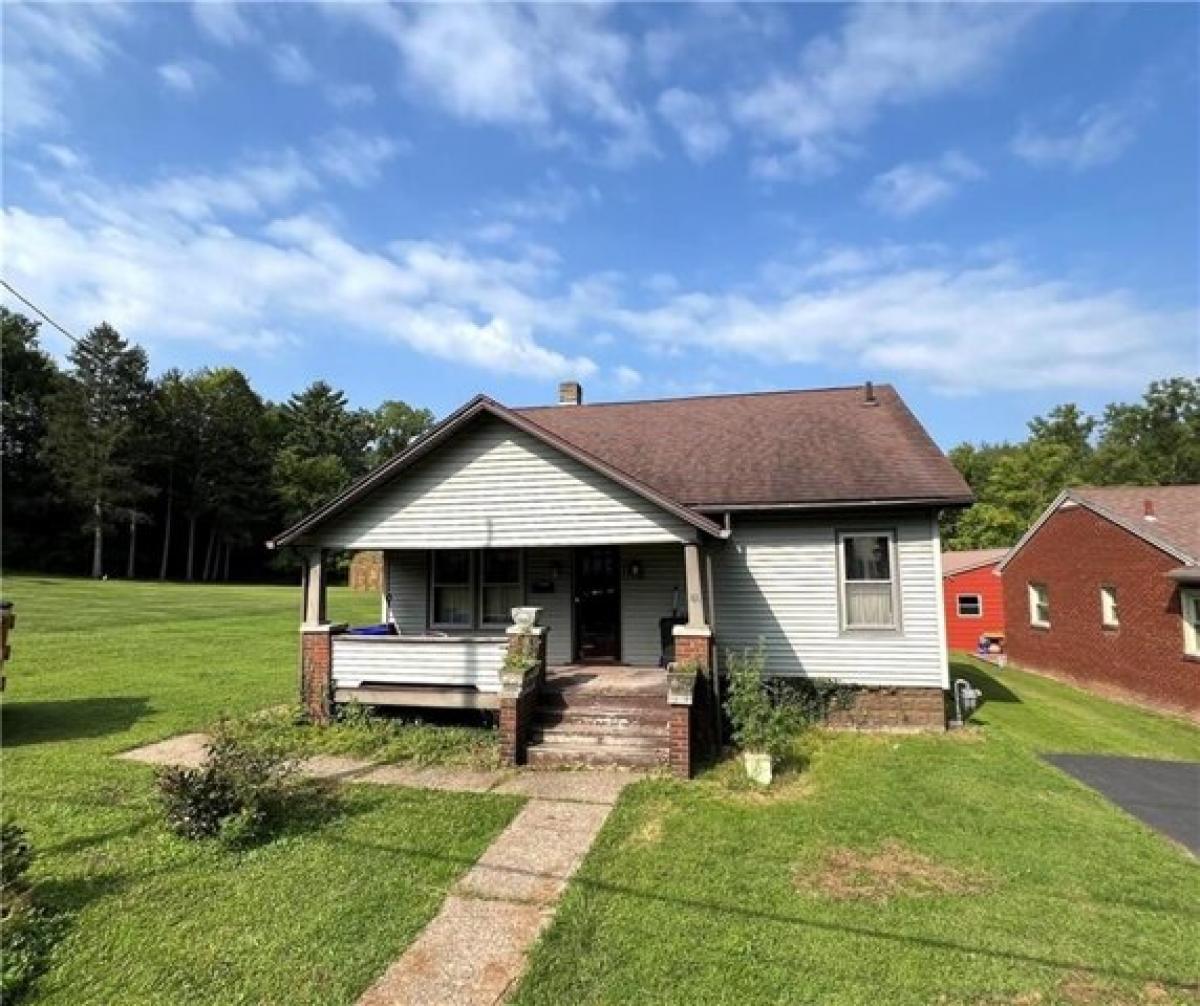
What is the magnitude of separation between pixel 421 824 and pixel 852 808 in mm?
4183

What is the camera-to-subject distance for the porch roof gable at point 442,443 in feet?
31.2

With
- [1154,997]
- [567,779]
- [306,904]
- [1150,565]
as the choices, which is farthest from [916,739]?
[1150,565]

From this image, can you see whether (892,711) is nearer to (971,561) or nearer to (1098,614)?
(1098,614)

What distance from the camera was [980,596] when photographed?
30.4 metres

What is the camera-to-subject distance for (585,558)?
1223cm

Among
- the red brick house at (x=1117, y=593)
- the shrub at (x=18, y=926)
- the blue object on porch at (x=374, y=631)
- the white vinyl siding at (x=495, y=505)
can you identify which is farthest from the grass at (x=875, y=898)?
the red brick house at (x=1117, y=593)

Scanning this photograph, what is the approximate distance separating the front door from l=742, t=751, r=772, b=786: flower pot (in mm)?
4270

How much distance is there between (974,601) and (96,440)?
50.6 metres

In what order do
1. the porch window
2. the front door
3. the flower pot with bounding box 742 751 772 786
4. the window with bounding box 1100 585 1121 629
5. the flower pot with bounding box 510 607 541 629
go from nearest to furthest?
the flower pot with bounding box 742 751 772 786 → the flower pot with bounding box 510 607 541 629 → the front door → the porch window → the window with bounding box 1100 585 1121 629

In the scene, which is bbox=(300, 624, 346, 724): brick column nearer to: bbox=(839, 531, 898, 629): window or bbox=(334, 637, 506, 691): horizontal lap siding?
bbox=(334, 637, 506, 691): horizontal lap siding

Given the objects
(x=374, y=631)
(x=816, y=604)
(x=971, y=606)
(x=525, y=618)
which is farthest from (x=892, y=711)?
(x=971, y=606)

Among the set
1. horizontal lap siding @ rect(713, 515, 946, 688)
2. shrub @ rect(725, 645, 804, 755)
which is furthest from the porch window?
shrub @ rect(725, 645, 804, 755)

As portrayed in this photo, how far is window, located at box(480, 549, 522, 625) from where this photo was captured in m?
12.3

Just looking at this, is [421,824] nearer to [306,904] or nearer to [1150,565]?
[306,904]
